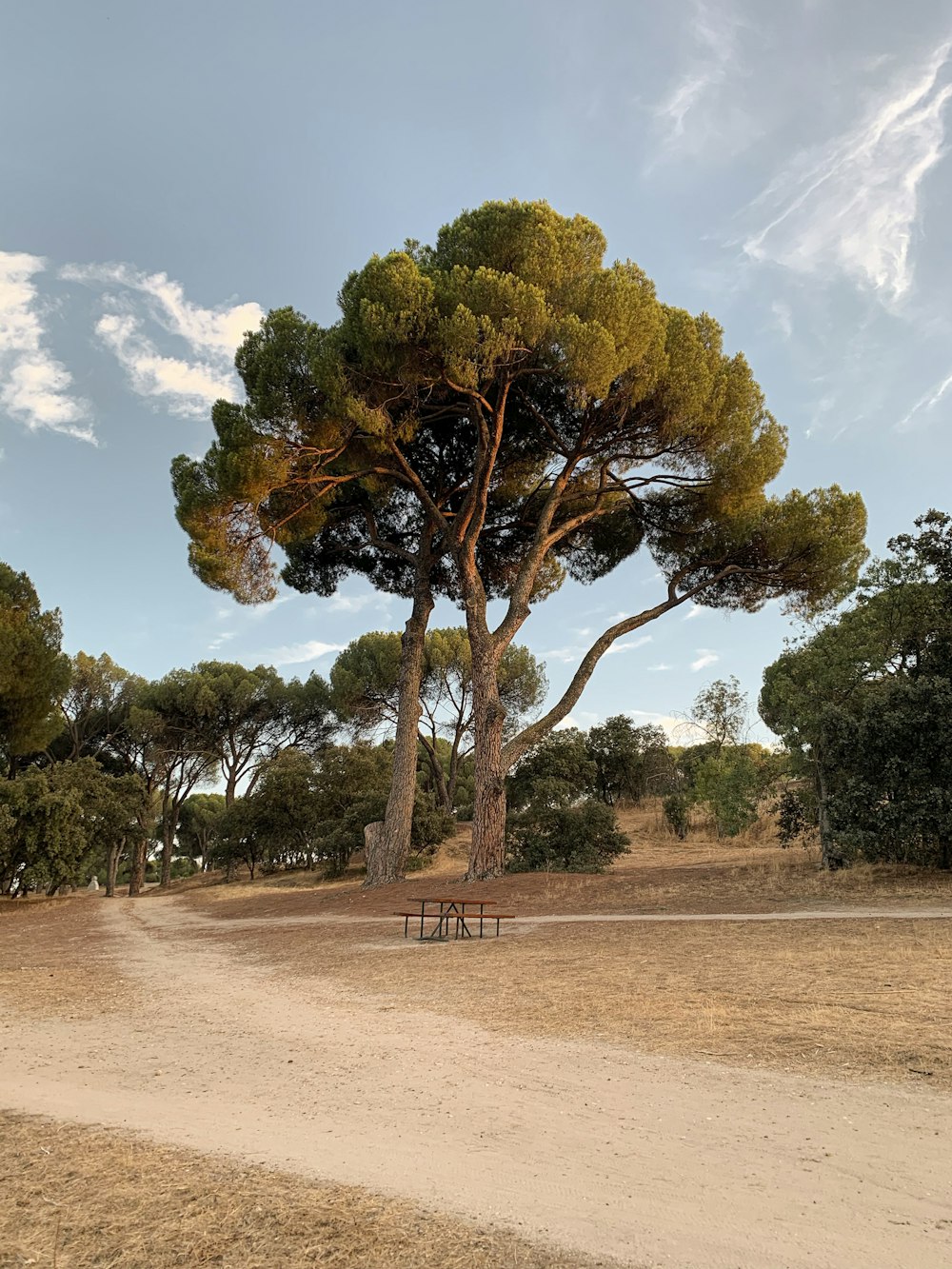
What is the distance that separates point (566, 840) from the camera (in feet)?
54.5

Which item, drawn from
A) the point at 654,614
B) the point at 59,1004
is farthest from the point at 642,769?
the point at 59,1004

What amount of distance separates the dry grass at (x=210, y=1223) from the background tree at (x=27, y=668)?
20.9 meters

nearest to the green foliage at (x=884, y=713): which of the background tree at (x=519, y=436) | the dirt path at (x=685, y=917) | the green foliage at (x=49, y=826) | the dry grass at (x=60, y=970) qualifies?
the background tree at (x=519, y=436)

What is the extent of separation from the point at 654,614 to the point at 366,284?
8870 millimetres

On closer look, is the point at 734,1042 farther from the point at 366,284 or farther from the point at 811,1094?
the point at 366,284

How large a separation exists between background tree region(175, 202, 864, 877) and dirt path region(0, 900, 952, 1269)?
1062 cm

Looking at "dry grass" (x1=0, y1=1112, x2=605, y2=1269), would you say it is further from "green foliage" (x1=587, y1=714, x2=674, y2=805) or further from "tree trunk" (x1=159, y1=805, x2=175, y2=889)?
"tree trunk" (x1=159, y1=805, x2=175, y2=889)

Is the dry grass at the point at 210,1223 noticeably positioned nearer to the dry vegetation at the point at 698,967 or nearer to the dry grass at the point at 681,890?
the dry vegetation at the point at 698,967

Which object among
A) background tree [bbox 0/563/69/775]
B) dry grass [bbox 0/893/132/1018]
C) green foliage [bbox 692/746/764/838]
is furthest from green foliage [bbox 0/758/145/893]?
green foliage [bbox 692/746/764/838]

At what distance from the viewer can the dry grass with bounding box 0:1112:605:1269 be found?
7.47 feet

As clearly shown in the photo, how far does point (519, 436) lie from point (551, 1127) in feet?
52.4

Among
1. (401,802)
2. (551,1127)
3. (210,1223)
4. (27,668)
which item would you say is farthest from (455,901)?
(27,668)

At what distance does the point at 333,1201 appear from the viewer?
8.70 feet

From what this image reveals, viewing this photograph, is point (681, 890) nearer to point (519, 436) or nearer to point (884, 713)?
point (884, 713)
